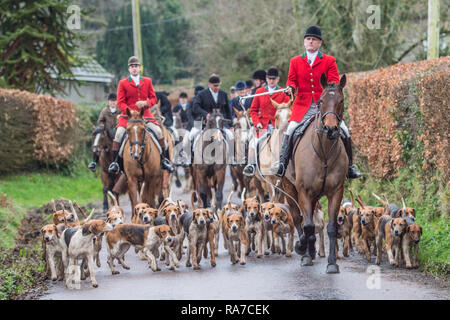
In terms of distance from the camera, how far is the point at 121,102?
13.6 m

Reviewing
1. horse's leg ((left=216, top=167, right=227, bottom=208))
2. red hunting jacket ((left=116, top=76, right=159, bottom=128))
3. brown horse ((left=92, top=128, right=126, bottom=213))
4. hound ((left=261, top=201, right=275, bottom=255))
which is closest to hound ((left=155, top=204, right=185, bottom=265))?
hound ((left=261, top=201, right=275, bottom=255))

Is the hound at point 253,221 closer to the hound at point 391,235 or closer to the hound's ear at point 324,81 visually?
the hound at point 391,235

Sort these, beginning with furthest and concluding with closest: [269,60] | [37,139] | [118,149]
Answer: [269,60] < [37,139] < [118,149]

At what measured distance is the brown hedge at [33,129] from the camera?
19.9m

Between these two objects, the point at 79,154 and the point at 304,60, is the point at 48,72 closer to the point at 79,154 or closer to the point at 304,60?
the point at 79,154

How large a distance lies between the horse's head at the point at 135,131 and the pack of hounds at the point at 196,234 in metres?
1.46

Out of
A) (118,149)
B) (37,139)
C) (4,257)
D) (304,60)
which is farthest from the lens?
(37,139)

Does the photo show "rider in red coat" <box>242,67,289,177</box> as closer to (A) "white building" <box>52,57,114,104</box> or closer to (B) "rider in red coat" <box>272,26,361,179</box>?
(B) "rider in red coat" <box>272,26,361,179</box>

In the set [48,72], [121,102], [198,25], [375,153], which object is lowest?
[375,153]

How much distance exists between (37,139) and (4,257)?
1090 cm

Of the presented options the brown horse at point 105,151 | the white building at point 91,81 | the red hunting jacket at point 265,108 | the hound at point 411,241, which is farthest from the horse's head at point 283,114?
the white building at point 91,81

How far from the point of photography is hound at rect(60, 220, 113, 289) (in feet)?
28.6

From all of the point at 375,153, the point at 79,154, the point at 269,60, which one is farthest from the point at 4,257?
the point at 269,60

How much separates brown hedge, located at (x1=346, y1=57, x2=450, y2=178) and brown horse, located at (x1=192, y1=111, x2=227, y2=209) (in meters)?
2.88
